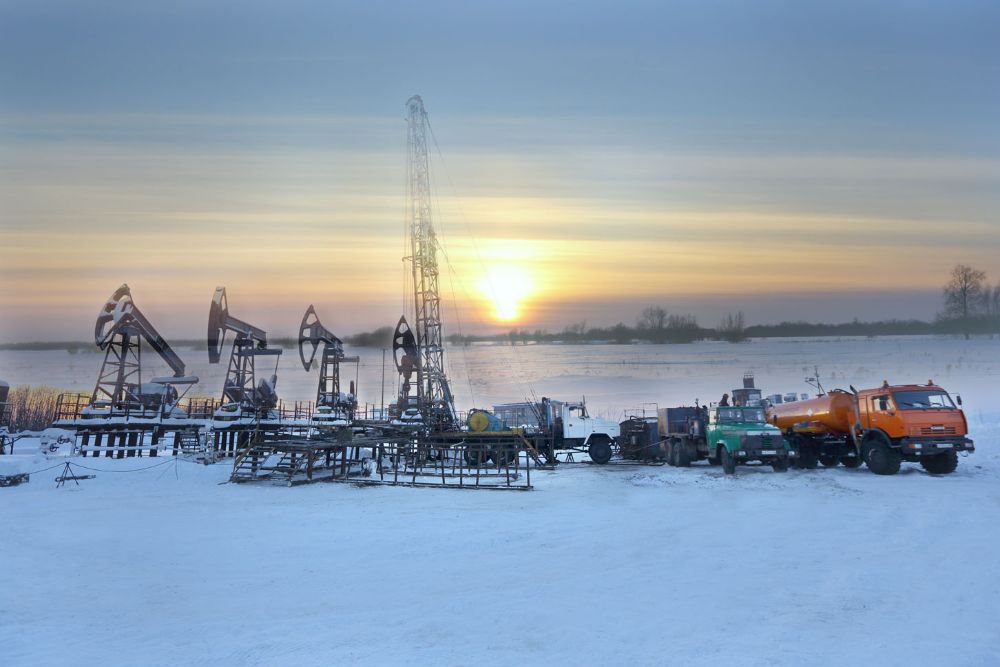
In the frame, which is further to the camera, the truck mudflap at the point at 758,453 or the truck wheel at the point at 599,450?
the truck wheel at the point at 599,450

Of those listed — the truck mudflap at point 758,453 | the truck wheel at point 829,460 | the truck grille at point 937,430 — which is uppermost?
the truck grille at point 937,430

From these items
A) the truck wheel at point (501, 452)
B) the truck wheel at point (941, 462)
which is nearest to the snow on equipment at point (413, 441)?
the truck wheel at point (501, 452)

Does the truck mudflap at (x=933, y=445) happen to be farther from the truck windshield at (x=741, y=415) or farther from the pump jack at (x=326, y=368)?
the pump jack at (x=326, y=368)

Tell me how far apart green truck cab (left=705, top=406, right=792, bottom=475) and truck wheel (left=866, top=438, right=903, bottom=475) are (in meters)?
2.57

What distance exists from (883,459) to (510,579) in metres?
17.2

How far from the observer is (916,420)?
23266mm

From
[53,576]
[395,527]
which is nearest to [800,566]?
[395,527]

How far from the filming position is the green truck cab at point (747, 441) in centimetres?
2511

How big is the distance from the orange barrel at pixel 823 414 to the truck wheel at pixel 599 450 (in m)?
7.13

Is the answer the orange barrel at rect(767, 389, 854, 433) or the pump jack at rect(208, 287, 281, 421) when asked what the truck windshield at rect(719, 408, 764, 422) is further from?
the pump jack at rect(208, 287, 281, 421)

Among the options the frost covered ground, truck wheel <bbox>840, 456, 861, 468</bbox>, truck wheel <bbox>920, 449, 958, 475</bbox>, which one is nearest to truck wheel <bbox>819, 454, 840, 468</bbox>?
truck wheel <bbox>840, 456, 861, 468</bbox>

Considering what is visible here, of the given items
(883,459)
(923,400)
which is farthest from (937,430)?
(883,459)

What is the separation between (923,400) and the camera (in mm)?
23812

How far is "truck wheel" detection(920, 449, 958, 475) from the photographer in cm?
2339
